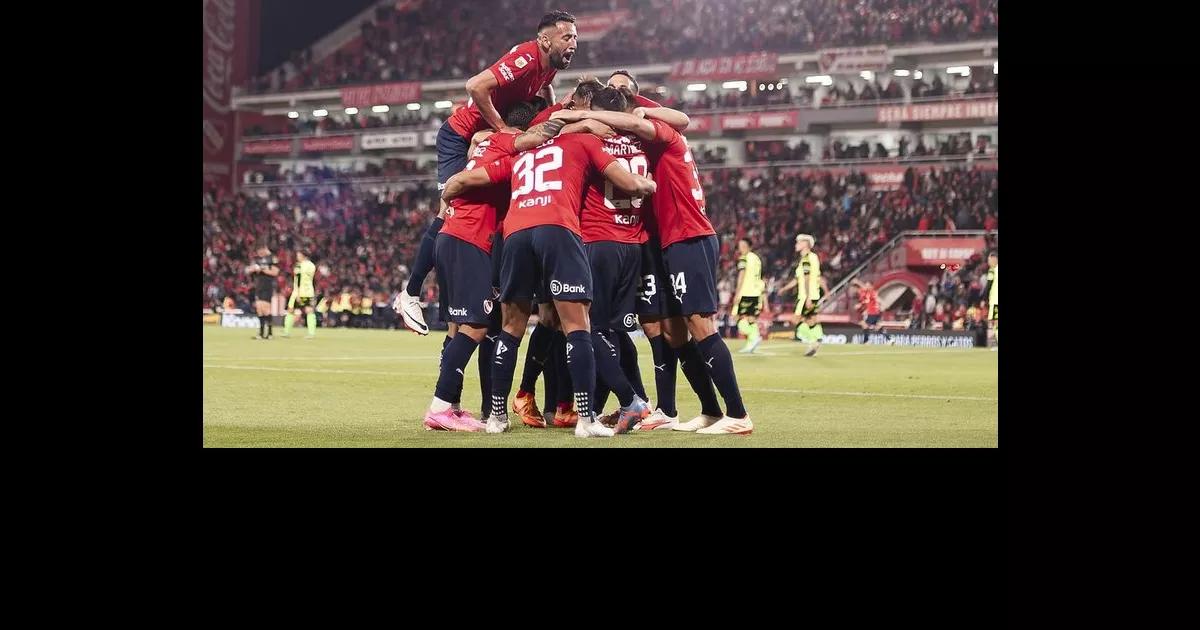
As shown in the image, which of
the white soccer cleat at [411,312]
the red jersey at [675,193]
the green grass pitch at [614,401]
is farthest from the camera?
the white soccer cleat at [411,312]

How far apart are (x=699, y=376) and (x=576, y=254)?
123 centimetres

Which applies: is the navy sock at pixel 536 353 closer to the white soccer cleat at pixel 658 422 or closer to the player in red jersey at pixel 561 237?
the player in red jersey at pixel 561 237

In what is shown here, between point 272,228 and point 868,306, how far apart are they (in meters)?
24.3

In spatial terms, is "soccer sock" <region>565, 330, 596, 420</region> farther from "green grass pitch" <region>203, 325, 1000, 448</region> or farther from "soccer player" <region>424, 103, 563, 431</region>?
"soccer player" <region>424, 103, 563, 431</region>

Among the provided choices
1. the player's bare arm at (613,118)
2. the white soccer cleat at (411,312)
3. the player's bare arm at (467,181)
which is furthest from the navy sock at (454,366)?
the player's bare arm at (613,118)

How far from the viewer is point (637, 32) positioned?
42594 millimetres

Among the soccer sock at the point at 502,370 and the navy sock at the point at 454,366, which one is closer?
the soccer sock at the point at 502,370

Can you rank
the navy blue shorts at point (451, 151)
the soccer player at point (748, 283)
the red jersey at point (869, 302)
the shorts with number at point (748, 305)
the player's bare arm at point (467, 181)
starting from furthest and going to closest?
the red jersey at point (869, 302) < the shorts with number at point (748, 305) < the soccer player at point (748, 283) < the navy blue shorts at point (451, 151) < the player's bare arm at point (467, 181)

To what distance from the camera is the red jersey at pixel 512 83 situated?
827 centimetres

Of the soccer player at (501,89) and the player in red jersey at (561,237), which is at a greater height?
the soccer player at (501,89)

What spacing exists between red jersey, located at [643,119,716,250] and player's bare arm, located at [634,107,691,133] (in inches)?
2.8

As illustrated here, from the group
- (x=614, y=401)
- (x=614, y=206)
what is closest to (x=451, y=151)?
(x=614, y=206)

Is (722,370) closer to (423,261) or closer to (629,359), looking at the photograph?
(629,359)
